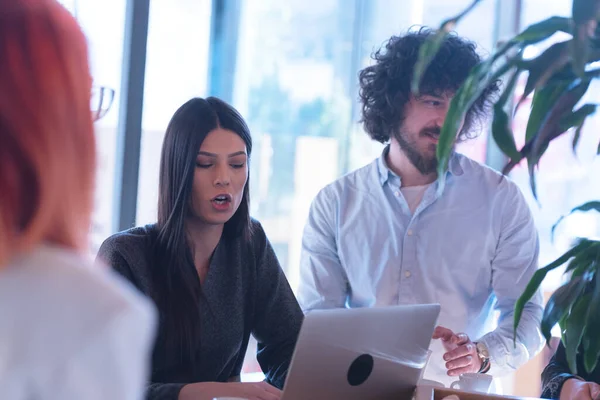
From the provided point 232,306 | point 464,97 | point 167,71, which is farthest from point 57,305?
point 167,71

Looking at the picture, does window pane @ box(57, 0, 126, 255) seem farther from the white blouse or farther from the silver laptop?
the white blouse

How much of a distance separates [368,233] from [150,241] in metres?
0.80

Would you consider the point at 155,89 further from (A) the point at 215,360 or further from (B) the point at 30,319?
(B) the point at 30,319

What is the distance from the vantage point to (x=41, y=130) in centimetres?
82

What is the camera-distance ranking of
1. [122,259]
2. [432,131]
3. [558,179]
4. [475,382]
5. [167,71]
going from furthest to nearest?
Result: [558,179], [167,71], [432,131], [122,259], [475,382]

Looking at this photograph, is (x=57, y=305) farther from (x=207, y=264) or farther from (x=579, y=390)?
(x=579, y=390)

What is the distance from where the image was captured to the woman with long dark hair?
1.94 meters

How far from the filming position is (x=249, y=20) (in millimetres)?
3932

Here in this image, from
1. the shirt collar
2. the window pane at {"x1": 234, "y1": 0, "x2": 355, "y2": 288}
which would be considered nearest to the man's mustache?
the shirt collar

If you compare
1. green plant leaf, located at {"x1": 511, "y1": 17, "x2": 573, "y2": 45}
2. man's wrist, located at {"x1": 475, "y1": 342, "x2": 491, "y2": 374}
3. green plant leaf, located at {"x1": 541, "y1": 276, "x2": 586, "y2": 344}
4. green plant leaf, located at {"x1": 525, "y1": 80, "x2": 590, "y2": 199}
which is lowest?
man's wrist, located at {"x1": 475, "y1": 342, "x2": 491, "y2": 374}

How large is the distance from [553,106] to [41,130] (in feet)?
2.84

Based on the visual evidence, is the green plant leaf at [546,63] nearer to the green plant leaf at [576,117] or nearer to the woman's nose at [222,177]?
the green plant leaf at [576,117]

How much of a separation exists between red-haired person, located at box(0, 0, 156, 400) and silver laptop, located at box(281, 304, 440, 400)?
616mm

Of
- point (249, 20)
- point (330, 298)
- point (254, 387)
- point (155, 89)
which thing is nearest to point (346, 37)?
point (249, 20)
